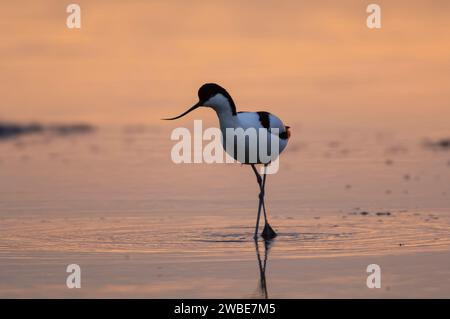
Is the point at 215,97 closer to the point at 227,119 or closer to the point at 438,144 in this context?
the point at 227,119

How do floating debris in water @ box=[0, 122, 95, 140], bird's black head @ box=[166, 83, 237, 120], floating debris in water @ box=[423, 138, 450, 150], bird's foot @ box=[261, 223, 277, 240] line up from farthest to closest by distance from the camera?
floating debris in water @ box=[0, 122, 95, 140], floating debris in water @ box=[423, 138, 450, 150], bird's black head @ box=[166, 83, 237, 120], bird's foot @ box=[261, 223, 277, 240]

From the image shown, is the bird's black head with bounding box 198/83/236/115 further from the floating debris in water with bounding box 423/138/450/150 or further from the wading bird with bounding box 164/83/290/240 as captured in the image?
the floating debris in water with bounding box 423/138/450/150

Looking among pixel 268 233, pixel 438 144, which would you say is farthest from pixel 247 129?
pixel 438 144

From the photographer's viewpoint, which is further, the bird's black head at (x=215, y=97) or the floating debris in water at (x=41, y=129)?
the floating debris in water at (x=41, y=129)

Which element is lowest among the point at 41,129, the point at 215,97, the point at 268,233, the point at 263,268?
the point at 263,268

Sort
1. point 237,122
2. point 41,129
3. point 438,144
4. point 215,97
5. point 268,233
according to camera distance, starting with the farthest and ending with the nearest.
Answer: point 41,129 → point 438,144 → point 237,122 → point 215,97 → point 268,233

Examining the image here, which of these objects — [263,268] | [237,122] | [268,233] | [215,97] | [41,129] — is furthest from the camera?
[41,129]

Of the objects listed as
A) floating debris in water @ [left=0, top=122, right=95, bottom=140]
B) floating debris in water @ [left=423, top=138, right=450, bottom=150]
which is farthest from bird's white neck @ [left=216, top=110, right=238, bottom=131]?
floating debris in water @ [left=0, top=122, right=95, bottom=140]

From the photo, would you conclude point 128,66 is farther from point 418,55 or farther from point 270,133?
point 270,133

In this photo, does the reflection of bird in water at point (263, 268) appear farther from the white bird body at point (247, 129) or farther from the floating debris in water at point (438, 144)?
the floating debris in water at point (438, 144)

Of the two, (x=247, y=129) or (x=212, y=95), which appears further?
(x=247, y=129)

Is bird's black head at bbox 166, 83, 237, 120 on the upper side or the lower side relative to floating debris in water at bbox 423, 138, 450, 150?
lower

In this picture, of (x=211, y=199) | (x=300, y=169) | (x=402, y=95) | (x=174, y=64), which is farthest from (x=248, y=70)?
(x=211, y=199)

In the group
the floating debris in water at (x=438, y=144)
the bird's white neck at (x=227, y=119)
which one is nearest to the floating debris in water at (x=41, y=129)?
the floating debris in water at (x=438, y=144)
